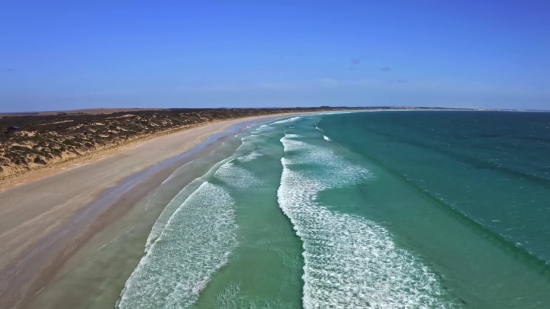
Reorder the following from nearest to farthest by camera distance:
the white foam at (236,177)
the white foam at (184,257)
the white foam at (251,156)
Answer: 1. the white foam at (184,257)
2. the white foam at (236,177)
3. the white foam at (251,156)

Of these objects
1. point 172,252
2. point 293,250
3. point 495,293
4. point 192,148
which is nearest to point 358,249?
point 293,250

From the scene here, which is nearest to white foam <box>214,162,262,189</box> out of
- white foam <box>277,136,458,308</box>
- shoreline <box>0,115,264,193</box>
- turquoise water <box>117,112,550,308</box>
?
turquoise water <box>117,112,550,308</box>

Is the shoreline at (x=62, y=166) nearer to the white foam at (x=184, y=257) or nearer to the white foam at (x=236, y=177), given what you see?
the white foam at (x=236, y=177)

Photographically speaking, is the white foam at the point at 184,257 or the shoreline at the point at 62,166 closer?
the white foam at the point at 184,257

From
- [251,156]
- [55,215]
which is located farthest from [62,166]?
[251,156]

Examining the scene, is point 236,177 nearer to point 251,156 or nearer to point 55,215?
point 251,156

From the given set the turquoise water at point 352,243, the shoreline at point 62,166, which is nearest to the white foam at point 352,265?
the turquoise water at point 352,243
